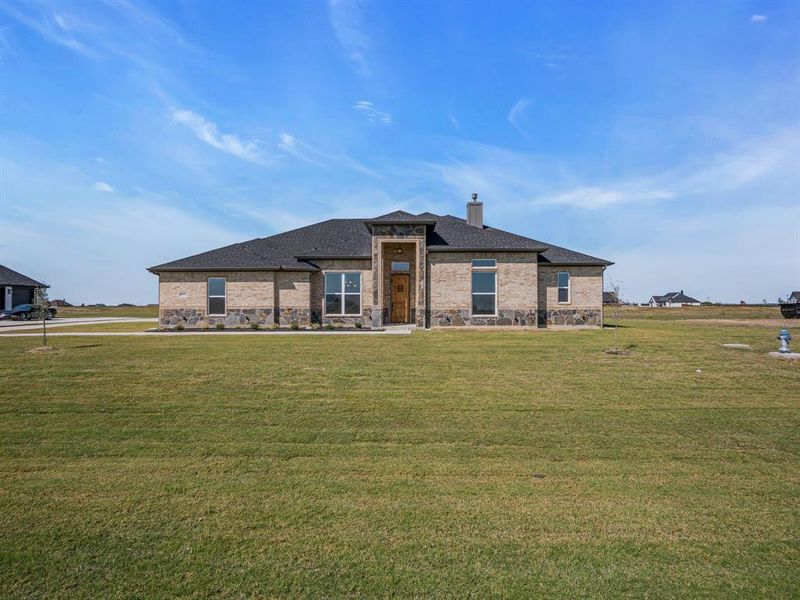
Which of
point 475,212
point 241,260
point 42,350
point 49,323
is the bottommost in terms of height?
point 42,350

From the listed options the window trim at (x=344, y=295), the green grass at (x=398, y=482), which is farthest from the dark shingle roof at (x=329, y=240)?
the green grass at (x=398, y=482)

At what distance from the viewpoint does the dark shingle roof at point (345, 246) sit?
21.1 meters

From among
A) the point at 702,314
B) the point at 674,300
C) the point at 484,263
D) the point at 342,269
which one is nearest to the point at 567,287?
the point at 484,263

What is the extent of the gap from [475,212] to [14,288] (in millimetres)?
37935

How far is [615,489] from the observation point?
15.0 ft

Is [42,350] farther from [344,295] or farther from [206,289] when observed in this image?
[344,295]

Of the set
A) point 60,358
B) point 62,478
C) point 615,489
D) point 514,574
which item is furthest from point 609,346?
point 60,358

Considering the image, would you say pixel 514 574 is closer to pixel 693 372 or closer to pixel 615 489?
pixel 615 489

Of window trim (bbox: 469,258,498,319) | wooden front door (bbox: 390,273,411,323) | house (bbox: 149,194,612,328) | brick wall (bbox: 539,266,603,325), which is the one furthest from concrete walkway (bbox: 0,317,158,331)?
brick wall (bbox: 539,266,603,325)

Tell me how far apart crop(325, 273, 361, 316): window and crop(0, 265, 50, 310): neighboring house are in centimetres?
2737

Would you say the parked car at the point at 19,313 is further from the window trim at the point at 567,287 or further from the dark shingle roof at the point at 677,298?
the dark shingle roof at the point at 677,298

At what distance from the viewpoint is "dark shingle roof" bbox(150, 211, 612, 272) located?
2114cm

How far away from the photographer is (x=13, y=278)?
3703cm

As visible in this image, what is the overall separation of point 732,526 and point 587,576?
5.61 feet
